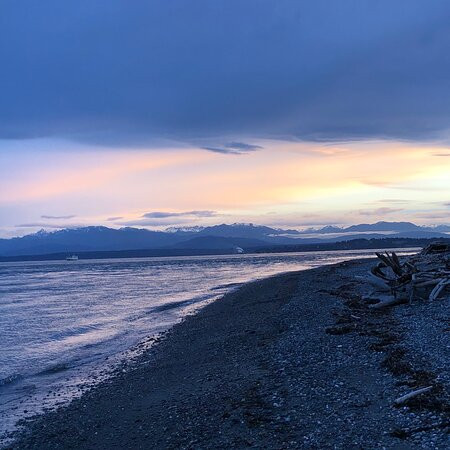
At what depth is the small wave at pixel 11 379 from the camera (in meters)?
14.9

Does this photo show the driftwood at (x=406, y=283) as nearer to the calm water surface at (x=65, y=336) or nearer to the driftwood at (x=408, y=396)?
the calm water surface at (x=65, y=336)

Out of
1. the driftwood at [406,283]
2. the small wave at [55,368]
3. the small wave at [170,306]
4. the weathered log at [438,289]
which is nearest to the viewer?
the small wave at [55,368]

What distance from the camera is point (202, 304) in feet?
105

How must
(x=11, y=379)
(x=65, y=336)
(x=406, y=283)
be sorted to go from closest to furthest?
(x=11, y=379)
(x=406, y=283)
(x=65, y=336)

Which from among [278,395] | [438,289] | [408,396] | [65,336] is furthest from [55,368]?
[438,289]

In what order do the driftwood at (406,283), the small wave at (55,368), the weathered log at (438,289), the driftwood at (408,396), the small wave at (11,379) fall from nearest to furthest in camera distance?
1. the driftwood at (408,396)
2. the small wave at (11,379)
3. the small wave at (55,368)
4. the weathered log at (438,289)
5. the driftwood at (406,283)

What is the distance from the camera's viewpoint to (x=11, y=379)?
15.3 meters

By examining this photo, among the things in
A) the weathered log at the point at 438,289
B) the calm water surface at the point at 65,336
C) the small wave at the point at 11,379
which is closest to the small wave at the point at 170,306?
the calm water surface at the point at 65,336

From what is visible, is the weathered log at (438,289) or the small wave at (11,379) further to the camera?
the weathered log at (438,289)

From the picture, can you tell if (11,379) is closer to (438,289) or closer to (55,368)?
(55,368)

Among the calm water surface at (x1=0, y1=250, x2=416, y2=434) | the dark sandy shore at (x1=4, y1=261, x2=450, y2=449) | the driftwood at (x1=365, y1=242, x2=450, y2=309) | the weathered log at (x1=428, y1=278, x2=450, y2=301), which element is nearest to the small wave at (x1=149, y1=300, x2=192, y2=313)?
the calm water surface at (x1=0, y1=250, x2=416, y2=434)

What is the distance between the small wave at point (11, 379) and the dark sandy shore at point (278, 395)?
11.4 ft

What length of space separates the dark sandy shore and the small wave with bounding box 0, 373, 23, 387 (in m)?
3.49

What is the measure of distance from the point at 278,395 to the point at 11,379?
31.5ft
